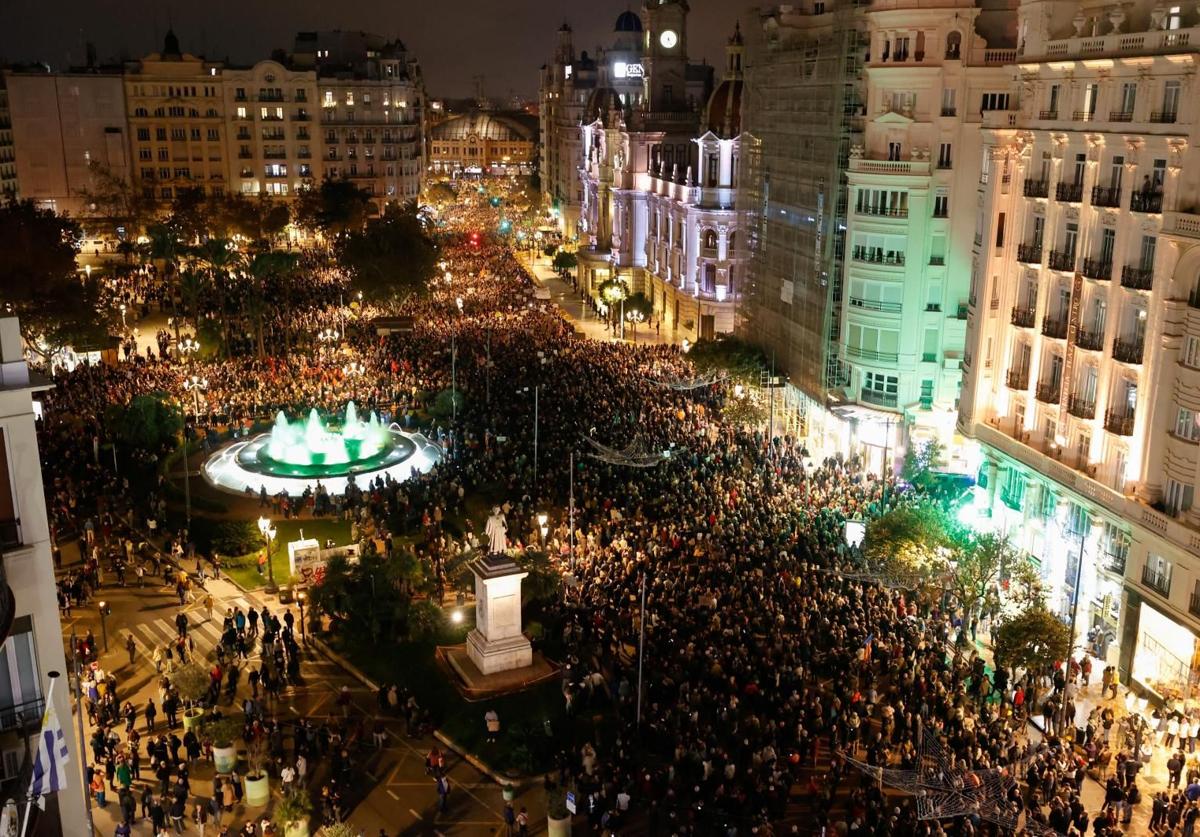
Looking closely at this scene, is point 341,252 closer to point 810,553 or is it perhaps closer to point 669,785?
point 810,553

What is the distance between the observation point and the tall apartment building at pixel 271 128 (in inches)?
5305

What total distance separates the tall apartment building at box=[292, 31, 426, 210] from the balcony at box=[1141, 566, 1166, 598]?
123 meters

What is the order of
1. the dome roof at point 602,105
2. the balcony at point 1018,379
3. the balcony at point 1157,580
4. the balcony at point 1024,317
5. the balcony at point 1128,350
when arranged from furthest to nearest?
the dome roof at point 602,105 → the balcony at point 1018,379 → the balcony at point 1024,317 → the balcony at point 1128,350 → the balcony at point 1157,580

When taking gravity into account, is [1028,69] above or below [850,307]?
above

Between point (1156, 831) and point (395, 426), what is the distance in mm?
35381

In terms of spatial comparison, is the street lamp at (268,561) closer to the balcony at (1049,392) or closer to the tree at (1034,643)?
the tree at (1034,643)

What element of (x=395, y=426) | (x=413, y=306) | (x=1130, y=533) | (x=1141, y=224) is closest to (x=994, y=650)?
(x=1130, y=533)

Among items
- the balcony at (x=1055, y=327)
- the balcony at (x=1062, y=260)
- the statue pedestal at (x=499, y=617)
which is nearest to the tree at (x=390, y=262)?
the balcony at (x=1055, y=327)

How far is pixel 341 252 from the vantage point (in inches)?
3346

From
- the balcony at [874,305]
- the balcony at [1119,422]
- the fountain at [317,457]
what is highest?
the balcony at [874,305]

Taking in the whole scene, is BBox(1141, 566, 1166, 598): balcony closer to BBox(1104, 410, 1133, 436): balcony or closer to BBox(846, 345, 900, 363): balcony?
BBox(1104, 410, 1133, 436): balcony

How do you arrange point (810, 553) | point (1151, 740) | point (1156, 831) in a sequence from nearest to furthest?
point (1156, 831) → point (1151, 740) → point (810, 553)

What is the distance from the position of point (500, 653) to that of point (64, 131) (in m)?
124

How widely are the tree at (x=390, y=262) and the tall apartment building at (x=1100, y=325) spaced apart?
153 feet
